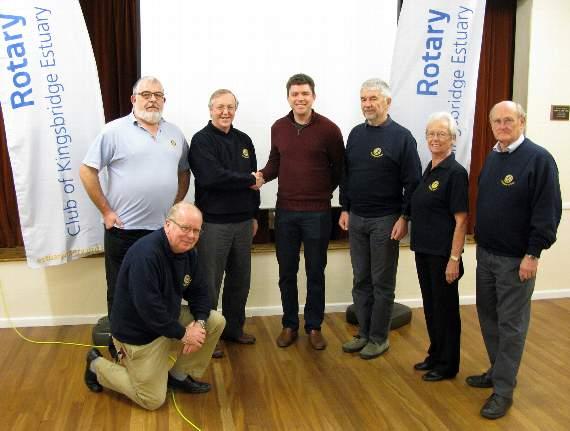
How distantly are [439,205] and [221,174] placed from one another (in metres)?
1.16

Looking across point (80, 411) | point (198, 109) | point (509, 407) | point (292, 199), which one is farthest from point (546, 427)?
point (198, 109)

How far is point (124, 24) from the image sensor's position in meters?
3.45

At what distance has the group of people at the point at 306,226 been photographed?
7.42 ft

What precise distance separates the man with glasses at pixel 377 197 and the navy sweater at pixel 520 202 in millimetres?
531

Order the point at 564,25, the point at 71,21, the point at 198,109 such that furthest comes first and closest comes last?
the point at 564,25 → the point at 198,109 → the point at 71,21

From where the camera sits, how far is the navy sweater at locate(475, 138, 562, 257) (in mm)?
2164

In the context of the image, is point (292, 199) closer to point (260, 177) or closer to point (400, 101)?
point (260, 177)

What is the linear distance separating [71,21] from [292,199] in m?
1.64

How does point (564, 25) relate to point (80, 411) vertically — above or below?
above

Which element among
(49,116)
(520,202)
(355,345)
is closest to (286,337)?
(355,345)

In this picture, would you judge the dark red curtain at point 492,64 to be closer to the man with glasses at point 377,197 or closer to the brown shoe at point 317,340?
the man with glasses at point 377,197

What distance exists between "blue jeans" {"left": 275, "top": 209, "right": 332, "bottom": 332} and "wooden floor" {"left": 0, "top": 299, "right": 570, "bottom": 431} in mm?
232

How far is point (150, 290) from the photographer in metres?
2.25

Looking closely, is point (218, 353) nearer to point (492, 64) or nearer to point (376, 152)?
point (376, 152)
